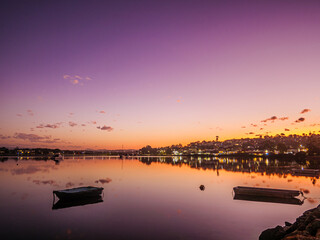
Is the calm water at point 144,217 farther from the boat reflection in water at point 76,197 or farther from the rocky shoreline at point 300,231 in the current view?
the rocky shoreline at point 300,231

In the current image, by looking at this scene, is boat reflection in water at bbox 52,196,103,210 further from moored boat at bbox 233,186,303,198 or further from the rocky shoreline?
the rocky shoreline

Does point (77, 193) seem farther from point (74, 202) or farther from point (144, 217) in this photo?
point (144, 217)

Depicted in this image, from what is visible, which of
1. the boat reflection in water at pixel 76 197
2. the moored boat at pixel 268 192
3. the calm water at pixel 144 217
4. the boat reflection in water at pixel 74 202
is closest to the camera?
the calm water at pixel 144 217

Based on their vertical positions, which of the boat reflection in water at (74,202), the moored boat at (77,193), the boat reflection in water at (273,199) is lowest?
the boat reflection in water at (273,199)

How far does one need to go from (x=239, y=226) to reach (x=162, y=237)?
23.4 ft

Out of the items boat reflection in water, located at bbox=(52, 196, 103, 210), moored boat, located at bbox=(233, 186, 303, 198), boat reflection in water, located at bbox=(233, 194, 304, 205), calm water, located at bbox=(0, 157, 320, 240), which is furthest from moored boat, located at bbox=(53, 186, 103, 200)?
moored boat, located at bbox=(233, 186, 303, 198)

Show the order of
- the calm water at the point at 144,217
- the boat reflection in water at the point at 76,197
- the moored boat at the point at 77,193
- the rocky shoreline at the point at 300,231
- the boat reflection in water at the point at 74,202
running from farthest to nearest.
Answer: the moored boat at the point at 77,193
the boat reflection in water at the point at 76,197
the boat reflection in water at the point at 74,202
the calm water at the point at 144,217
the rocky shoreline at the point at 300,231

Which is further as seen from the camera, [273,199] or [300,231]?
[273,199]

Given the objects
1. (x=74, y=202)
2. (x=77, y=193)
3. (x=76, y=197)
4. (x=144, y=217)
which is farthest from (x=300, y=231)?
(x=76, y=197)

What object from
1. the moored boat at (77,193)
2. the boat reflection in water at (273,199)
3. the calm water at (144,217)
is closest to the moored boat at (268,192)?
the boat reflection in water at (273,199)

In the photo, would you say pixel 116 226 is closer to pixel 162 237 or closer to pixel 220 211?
pixel 162 237

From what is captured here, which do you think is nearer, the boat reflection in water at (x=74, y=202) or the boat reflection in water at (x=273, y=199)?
the boat reflection in water at (x=74, y=202)

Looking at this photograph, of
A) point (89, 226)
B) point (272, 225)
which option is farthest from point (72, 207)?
point (272, 225)

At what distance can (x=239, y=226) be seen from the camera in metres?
19.9
